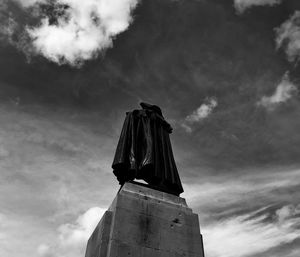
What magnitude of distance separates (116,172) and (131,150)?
79cm

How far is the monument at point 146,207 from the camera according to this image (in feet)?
20.3

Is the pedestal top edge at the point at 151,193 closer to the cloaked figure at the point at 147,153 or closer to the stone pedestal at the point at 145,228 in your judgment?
the stone pedestal at the point at 145,228

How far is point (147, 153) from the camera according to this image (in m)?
8.44

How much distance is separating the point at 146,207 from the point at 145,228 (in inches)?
21.5

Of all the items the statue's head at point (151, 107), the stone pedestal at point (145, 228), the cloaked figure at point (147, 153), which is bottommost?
the stone pedestal at point (145, 228)

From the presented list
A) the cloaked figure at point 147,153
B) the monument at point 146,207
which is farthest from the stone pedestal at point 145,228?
the cloaked figure at point 147,153

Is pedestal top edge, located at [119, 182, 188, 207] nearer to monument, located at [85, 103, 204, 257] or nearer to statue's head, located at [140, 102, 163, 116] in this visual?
monument, located at [85, 103, 204, 257]

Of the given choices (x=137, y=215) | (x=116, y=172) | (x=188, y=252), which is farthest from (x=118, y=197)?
(x=188, y=252)

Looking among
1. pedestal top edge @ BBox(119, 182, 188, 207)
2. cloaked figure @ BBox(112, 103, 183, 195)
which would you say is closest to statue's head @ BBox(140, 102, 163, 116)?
cloaked figure @ BBox(112, 103, 183, 195)

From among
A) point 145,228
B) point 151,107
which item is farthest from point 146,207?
point 151,107

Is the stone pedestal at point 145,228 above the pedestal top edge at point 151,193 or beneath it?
beneath

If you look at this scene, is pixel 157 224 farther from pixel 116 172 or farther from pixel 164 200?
pixel 116 172

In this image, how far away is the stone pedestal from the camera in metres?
6.06

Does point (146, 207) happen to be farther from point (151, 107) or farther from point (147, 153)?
point (151, 107)
